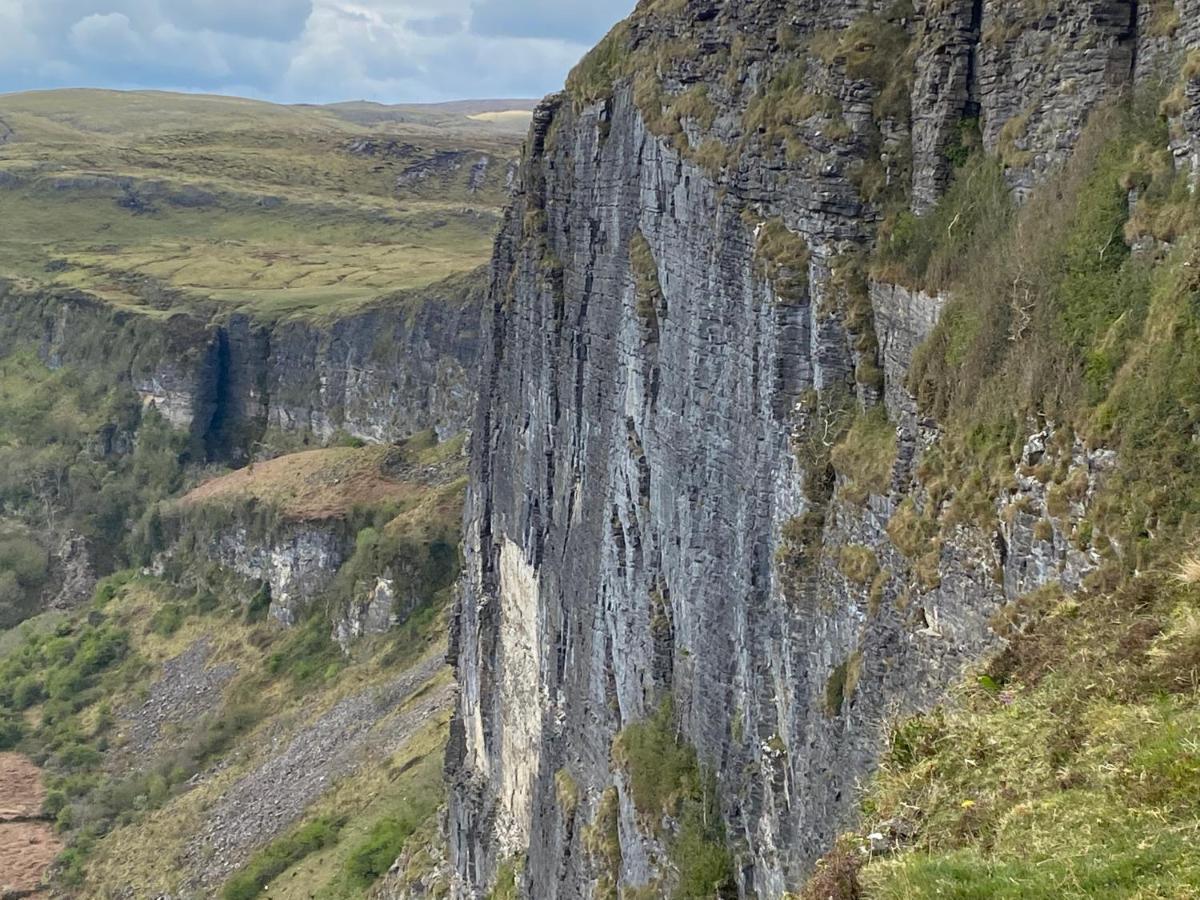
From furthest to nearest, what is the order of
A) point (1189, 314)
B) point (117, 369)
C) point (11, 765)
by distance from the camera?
point (117, 369), point (11, 765), point (1189, 314)

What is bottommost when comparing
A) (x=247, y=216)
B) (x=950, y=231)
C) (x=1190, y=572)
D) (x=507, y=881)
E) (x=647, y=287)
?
(x=507, y=881)

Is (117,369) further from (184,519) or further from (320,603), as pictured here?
(320,603)

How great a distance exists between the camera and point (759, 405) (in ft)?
71.3

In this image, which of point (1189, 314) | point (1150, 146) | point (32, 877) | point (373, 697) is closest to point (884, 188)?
point (1150, 146)

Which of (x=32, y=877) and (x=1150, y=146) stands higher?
(x=1150, y=146)

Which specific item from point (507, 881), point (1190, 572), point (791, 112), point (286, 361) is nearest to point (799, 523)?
point (791, 112)

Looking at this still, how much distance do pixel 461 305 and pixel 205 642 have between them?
29.0m

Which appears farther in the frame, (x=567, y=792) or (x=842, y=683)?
(x=567, y=792)

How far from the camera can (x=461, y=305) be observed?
92.4 meters

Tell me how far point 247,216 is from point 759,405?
14154 cm

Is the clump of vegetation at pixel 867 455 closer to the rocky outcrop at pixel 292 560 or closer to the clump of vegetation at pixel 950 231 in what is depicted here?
the clump of vegetation at pixel 950 231

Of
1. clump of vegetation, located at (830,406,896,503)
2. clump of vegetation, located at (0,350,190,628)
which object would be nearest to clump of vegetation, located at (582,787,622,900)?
clump of vegetation, located at (830,406,896,503)

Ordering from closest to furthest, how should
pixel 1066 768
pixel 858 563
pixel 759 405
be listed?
1. pixel 1066 768
2. pixel 858 563
3. pixel 759 405

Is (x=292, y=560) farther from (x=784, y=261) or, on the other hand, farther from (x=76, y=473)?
(x=784, y=261)
